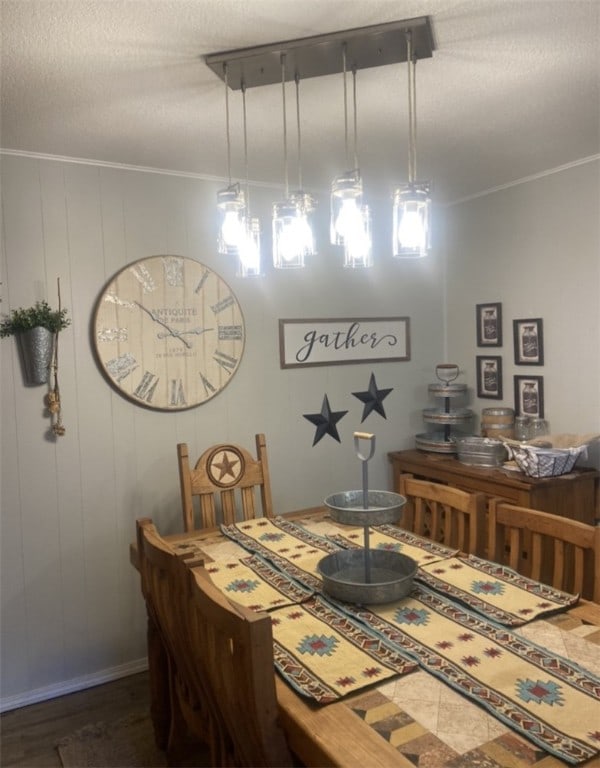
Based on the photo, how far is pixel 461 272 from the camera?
336cm

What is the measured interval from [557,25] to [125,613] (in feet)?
8.83

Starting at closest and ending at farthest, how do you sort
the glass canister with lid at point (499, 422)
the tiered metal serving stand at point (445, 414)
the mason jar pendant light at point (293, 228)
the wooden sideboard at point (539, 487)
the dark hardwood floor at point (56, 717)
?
1. the mason jar pendant light at point (293, 228)
2. the dark hardwood floor at point (56, 717)
3. the wooden sideboard at point (539, 487)
4. the glass canister with lid at point (499, 422)
5. the tiered metal serving stand at point (445, 414)

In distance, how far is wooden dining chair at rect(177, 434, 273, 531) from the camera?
8.10 ft

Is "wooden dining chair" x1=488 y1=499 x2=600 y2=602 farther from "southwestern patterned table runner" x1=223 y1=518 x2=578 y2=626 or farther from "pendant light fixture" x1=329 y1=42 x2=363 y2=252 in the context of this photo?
"pendant light fixture" x1=329 y1=42 x2=363 y2=252

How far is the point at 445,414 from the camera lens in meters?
3.18

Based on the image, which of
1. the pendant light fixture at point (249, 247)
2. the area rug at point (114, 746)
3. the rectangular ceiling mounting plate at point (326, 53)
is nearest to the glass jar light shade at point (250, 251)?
the pendant light fixture at point (249, 247)

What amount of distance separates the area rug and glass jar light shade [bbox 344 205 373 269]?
6.10ft

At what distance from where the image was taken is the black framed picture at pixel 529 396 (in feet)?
9.62

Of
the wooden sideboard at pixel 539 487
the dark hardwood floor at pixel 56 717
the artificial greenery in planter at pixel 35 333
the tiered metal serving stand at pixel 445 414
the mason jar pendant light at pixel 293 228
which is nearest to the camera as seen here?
the mason jar pendant light at pixel 293 228

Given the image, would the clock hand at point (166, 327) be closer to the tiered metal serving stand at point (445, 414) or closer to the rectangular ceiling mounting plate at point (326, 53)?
the rectangular ceiling mounting plate at point (326, 53)

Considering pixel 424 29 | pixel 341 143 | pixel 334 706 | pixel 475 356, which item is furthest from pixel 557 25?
pixel 475 356

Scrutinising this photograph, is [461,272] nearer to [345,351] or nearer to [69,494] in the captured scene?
[345,351]

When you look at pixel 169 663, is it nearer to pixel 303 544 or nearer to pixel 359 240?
pixel 303 544

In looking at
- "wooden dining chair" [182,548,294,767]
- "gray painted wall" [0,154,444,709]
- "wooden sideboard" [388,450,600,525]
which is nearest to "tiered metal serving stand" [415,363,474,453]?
"wooden sideboard" [388,450,600,525]
